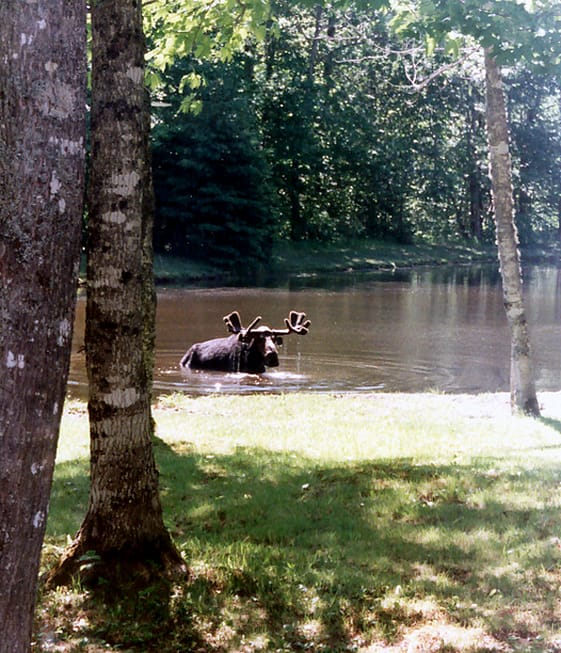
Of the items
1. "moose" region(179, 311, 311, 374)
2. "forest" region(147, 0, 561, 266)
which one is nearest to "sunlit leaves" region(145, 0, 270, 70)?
"moose" region(179, 311, 311, 374)

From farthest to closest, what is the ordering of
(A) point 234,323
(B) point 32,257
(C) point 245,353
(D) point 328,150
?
1. (D) point 328,150
2. (A) point 234,323
3. (C) point 245,353
4. (B) point 32,257

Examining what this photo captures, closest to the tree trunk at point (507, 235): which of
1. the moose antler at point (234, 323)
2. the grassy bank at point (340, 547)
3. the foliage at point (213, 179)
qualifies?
the grassy bank at point (340, 547)

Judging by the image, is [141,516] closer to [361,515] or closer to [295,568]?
[295,568]

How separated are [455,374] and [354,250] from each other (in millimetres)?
39921

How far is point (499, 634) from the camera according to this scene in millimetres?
4871

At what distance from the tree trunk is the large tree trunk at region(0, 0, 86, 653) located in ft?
32.8

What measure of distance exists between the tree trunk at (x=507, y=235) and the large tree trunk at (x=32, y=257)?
9993mm

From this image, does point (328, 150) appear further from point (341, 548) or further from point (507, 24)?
point (341, 548)

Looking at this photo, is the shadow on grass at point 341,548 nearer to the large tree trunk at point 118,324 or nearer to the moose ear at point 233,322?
the large tree trunk at point 118,324

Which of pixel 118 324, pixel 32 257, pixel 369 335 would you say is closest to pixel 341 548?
pixel 118 324

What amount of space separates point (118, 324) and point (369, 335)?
70.9 feet

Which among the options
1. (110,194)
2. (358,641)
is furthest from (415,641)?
(110,194)

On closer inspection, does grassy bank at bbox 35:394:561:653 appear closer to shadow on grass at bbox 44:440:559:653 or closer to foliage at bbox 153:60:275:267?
shadow on grass at bbox 44:440:559:653

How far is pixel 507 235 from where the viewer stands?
1276 cm
